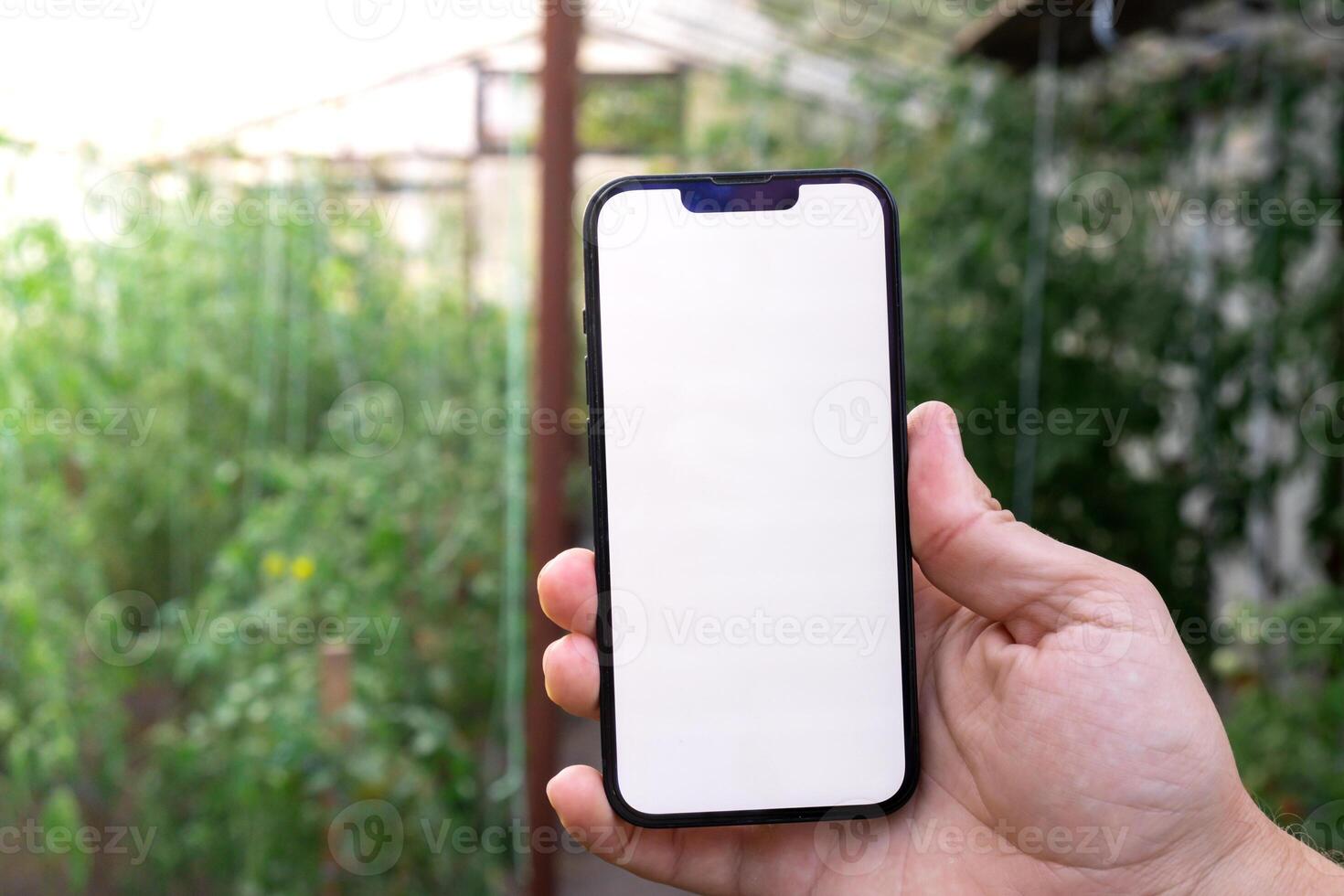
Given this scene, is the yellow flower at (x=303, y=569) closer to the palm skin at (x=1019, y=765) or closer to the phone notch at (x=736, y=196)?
the palm skin at (x=1019, y=765)

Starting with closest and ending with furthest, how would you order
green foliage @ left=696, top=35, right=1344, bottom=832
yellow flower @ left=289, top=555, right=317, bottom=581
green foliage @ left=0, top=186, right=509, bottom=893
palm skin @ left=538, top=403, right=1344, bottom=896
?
palm skin @ left=538, top=403, right=1344, bottom=896, green foliage @ left=0, top=186, right=509, bottom=893, yellow flower @ left=289, top=555, right=317, bottom=581, green foliage @ left=696, top=35, right=1344, bottom=832

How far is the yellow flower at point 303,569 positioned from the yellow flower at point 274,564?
0.01 m

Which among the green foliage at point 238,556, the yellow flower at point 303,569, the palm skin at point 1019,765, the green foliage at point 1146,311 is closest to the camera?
the palm skin at point 1019,765

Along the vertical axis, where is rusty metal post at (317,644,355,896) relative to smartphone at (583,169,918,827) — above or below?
below

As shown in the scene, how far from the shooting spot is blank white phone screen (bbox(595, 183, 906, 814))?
28.6 inches

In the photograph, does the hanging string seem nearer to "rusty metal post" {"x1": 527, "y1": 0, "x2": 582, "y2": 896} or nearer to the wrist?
"rusty metal post" {"x1": 527, "y1": 0, "x2": 582, "y2": 896}

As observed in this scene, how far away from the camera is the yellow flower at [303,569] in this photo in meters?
1.45

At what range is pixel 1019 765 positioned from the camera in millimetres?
724

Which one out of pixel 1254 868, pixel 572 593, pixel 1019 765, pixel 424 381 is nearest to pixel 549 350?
pixel 424 381

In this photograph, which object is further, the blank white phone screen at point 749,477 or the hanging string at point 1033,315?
the hanging string at point 1033,315

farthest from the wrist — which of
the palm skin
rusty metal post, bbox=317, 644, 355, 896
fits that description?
rusty metal post, bbox=317, 644, 355, 896

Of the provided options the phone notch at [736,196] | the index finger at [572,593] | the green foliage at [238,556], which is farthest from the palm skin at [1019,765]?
the green foliage at [238,556]

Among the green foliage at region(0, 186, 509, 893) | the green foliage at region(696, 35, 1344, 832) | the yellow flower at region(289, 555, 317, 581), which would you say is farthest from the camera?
the green foliage at region(696, 35, 1344, 832)

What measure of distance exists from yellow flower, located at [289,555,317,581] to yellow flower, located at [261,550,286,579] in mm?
14
